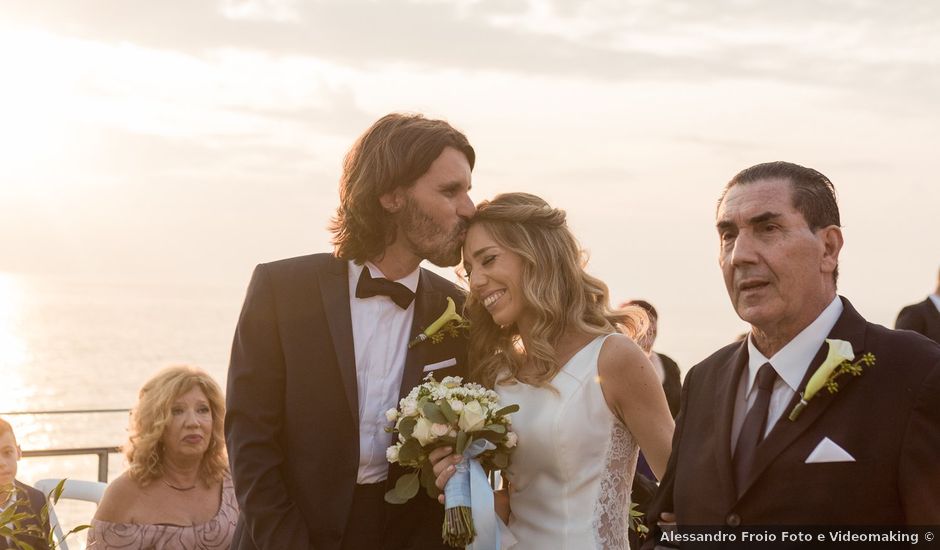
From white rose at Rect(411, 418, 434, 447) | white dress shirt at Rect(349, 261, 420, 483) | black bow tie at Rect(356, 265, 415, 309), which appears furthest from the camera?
black bow tie at Rect(356, 265, 415, 309)

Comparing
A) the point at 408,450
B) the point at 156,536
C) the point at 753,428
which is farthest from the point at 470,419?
the point at 156,536

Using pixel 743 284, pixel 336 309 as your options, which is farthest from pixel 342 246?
pixel 743 284

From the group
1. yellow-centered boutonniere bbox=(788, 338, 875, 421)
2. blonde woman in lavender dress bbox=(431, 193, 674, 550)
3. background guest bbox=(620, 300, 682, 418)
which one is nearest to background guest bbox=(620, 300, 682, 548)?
background guest bbox=(620, 300, 682, 418)

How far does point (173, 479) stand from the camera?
22.2 feet

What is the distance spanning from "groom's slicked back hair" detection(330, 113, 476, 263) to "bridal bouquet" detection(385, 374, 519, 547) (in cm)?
62

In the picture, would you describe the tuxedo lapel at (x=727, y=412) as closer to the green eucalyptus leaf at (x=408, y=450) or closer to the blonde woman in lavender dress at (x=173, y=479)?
the green eucalyptus leaf at (x=408, y=450)

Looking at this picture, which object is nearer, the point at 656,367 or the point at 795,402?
the point at 795,402

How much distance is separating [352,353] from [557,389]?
848mm

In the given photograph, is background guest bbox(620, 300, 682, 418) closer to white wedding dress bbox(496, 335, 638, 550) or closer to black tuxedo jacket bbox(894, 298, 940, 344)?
black tuxedo jacket bbox(894, 298, 940, 344)

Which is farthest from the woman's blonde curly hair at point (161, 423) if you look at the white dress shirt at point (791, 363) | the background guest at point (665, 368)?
the white dress shirt at point (791, 363)

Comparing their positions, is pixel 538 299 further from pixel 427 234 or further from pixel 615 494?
pixel 615 494

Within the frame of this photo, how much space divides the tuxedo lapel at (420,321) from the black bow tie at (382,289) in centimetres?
8

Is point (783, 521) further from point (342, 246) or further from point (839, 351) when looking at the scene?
point (342, 246)

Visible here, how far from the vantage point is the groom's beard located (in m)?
4.39
